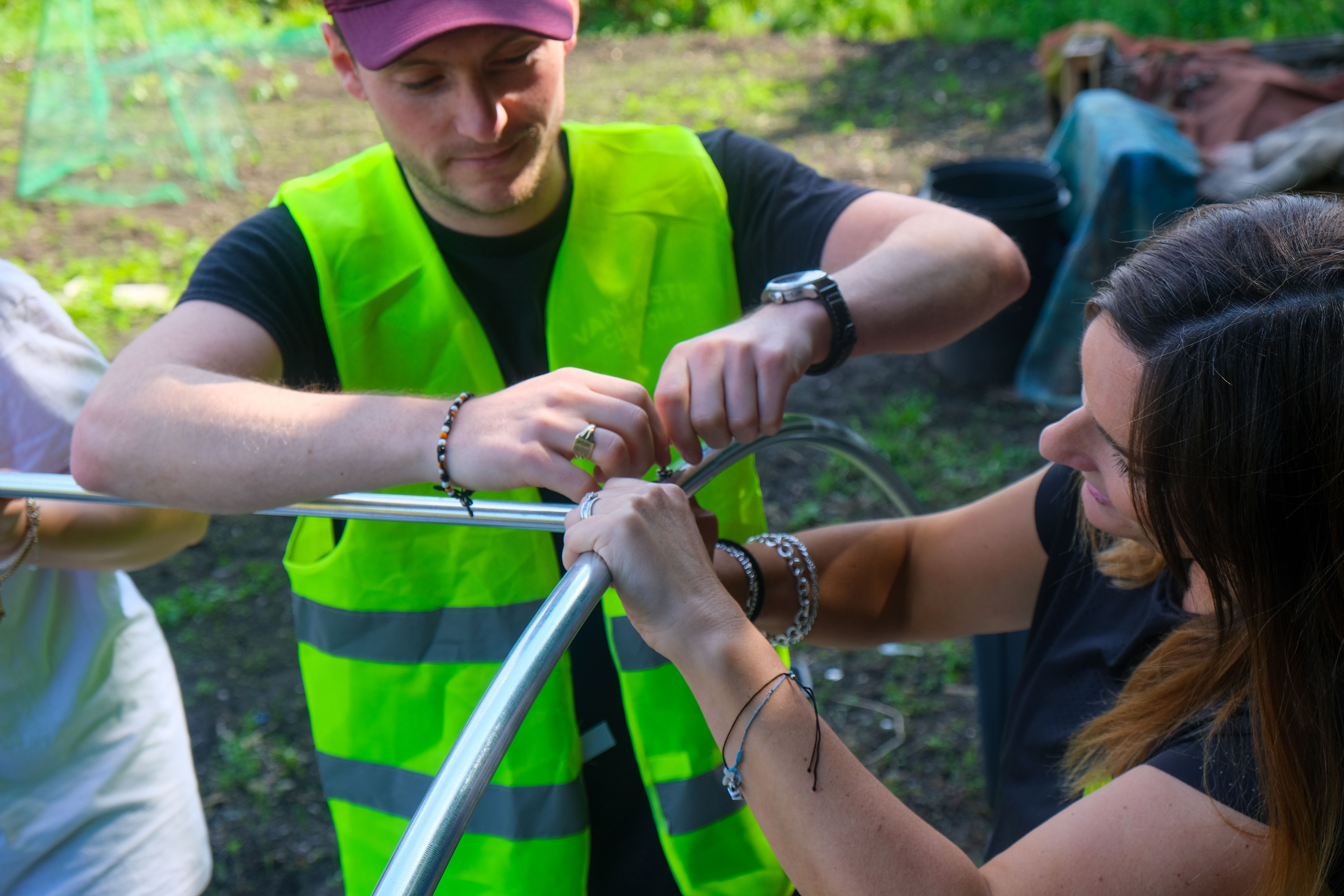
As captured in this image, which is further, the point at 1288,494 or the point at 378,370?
the point at 378,370

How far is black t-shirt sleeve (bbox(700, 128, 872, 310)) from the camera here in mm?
1889

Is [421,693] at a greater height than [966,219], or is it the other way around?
[966,219]

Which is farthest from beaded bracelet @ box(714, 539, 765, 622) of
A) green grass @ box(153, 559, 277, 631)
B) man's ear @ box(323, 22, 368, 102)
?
green grass @ box(153, 559, 277, 631)

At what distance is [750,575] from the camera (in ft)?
5.57

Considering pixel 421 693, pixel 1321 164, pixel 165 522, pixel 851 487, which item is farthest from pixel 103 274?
pixel 1321 164

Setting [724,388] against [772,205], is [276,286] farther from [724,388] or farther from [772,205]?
[772,205]

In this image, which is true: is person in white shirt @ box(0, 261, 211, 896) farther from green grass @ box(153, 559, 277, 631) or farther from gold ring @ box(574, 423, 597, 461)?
green grass @ box(153, 559, 277, 631)

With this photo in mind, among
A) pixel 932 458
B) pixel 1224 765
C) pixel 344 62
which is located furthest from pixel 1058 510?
pixel 932 458

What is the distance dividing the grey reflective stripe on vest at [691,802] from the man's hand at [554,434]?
0.59 metres

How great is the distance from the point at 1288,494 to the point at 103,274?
6472 millimetres

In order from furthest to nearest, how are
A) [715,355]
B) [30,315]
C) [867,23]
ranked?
[867,23] → [30,315] → [715,355]

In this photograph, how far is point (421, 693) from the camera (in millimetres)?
1735

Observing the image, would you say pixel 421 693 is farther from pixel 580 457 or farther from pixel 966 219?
pixel 966 219

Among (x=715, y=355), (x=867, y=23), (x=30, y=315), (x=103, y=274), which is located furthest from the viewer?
(x=867, y=23)
